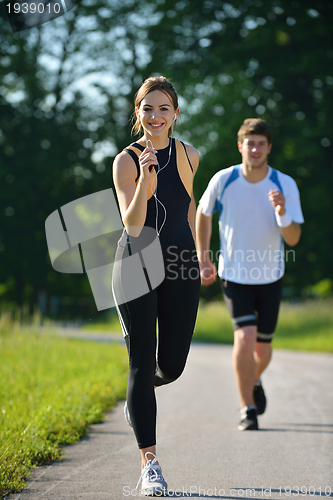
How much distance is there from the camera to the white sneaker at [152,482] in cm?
321

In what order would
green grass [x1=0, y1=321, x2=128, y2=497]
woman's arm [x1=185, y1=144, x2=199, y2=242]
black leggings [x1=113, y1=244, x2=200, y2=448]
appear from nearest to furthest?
black leggings [x1=113, y1=244, x2=200, y2=448] → woman's arm [x1=185, y1=144, x2=199, y2=242] → green grass [x1=0, y1=321, x2=128, y2=497]

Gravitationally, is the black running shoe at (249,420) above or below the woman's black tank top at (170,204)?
below

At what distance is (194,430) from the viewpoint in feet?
16.4

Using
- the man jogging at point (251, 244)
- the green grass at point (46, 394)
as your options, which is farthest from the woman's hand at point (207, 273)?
the green grass at point (46, 394)

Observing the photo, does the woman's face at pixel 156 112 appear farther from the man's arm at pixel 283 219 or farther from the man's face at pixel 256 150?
the man's face at pixel 256 150

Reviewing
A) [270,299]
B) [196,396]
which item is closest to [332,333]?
[196,396]

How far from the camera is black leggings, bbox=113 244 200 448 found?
11.0 ft

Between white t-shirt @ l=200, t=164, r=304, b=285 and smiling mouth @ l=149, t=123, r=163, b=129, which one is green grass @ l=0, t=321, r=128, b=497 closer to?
white t-shirt @ l=200, t=164, r=304, b=285

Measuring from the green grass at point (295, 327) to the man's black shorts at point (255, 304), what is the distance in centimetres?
946

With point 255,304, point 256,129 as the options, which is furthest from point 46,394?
point 256,129

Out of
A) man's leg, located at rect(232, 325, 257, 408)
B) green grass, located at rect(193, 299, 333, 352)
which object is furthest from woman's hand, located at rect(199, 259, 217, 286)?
green grass, located at rect(193, 299, 333, 352)

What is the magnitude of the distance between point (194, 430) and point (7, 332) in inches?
258

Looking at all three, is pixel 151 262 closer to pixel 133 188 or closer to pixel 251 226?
pixel 133 188

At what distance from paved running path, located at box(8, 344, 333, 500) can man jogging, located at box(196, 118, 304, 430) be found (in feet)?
1.49
